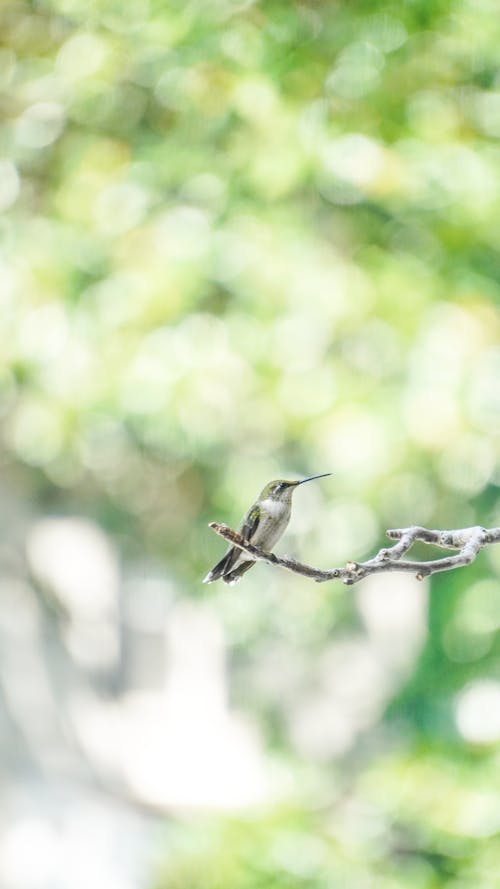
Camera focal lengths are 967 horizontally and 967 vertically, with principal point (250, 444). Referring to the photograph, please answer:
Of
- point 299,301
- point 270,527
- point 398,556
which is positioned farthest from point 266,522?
point 299,301

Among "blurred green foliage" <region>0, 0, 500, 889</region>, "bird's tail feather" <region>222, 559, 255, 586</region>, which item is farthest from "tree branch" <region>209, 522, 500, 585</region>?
"blurred green foliage" <region>0, 0, 500, 889</region>

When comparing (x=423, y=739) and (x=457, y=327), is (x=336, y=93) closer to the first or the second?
(x=457, y=327)

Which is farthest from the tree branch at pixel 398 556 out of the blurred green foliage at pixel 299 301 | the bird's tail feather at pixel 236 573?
the blurred green foliage at pixel 299 301

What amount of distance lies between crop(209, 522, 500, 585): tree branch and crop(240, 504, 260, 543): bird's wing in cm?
9

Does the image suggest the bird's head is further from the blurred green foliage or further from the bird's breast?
the blurred green foliage

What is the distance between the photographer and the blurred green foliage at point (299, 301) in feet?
6.04

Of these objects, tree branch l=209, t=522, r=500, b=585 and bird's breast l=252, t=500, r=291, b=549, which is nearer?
tree branch l=209, t=522, r=500, b=585

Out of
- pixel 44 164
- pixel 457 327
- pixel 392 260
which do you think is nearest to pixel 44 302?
pixel 44 164

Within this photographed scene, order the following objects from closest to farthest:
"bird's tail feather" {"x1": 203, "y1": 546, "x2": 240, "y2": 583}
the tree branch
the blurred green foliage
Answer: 1. the tree branch
2. "bird's tail feather" {"x1": 203, "y1": 546, "x2": 240, "y2": 583}
3. the blurred green foliage

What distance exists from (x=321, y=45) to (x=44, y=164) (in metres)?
0.67

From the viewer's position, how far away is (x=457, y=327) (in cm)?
184

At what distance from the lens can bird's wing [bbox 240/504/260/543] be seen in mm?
561

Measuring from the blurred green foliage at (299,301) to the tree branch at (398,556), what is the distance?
1.31 m

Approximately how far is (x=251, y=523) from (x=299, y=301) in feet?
4.67
